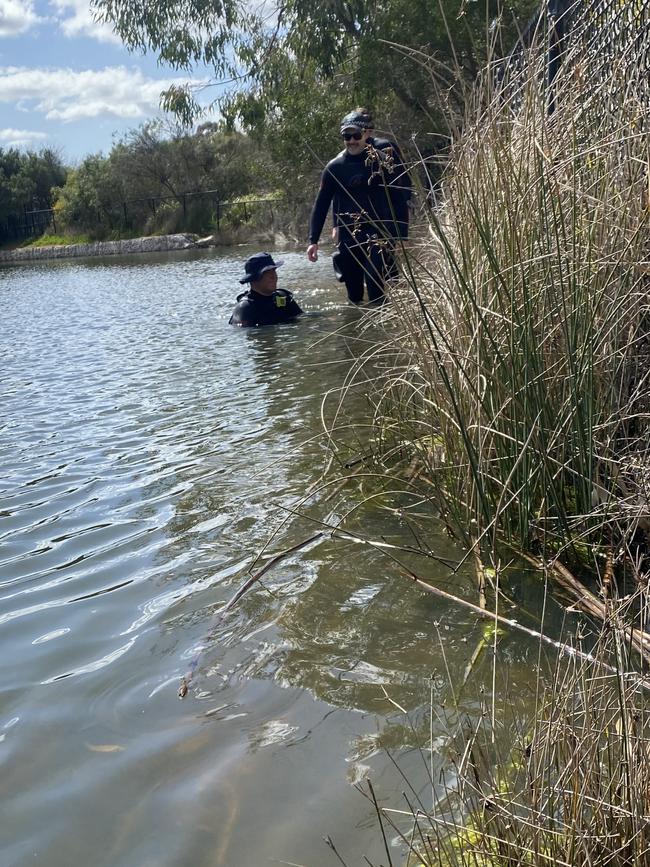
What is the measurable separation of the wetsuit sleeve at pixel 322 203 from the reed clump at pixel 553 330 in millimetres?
5312

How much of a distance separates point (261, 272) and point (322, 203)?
1.14 m

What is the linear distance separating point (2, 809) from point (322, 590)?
1.32 m

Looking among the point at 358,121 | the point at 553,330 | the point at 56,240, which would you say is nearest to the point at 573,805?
the point at 553,330

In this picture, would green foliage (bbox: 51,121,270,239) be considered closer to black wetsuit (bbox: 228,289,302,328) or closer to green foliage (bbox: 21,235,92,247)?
green foliage (bbox: 21,235,92,247)

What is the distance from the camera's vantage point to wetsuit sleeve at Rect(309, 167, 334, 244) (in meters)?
8.41

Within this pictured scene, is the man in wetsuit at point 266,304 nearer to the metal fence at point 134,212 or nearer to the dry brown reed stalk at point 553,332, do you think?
the dry brown reed stalk at point 553,332

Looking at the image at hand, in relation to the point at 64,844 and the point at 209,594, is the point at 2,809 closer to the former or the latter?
the point at 64,844

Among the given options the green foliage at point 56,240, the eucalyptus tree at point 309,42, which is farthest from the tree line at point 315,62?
the green foliage at point 56,240

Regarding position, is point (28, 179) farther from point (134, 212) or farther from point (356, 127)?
point (356, 127)

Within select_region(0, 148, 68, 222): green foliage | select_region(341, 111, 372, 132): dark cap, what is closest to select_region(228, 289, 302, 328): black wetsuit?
select_region(341, 111, 372, 132): dark cap

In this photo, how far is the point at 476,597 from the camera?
2.87 meters

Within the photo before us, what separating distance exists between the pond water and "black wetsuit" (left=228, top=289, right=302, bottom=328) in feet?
13.5

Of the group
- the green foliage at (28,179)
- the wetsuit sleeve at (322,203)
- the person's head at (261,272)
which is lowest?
the person's head at (261,272)

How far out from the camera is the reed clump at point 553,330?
2.73m
